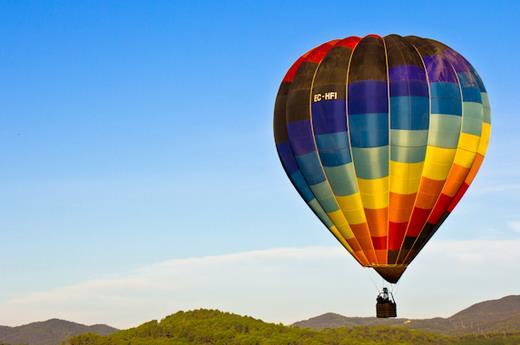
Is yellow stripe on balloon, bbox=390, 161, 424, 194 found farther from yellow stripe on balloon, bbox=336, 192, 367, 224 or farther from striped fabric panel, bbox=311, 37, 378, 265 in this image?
striped fabric panel, bbox=311, 37, 378, 265

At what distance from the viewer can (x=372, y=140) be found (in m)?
44.3

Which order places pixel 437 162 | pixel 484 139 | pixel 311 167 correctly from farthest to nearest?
pixel 484 139 < pixel 311 167 < pixel 437 162

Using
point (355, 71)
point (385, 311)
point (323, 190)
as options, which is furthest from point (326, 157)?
point (385, 311)

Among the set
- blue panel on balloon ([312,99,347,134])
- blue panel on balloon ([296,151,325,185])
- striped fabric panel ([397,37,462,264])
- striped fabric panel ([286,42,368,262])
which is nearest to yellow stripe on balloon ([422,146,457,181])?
striped fabric panel ([397,37,462,264])

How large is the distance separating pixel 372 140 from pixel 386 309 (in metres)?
8.79

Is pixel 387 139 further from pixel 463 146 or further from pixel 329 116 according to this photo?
pixel 463 146

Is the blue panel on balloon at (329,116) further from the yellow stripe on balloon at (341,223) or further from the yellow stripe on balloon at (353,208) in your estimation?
the yellow stripe on balloon at (341,223)

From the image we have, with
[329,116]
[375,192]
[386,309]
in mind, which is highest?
[329,116]

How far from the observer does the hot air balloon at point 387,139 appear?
4425cm

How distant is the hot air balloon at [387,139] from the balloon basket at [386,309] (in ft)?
4.54

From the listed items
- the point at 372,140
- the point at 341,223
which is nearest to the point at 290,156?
the point at 341,223

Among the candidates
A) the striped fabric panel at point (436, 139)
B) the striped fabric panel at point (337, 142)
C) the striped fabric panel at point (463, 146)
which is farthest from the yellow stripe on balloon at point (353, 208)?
the striped fabric panel at point (463, 146)

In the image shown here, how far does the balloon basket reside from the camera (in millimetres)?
43219

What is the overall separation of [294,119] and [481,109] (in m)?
10.4
